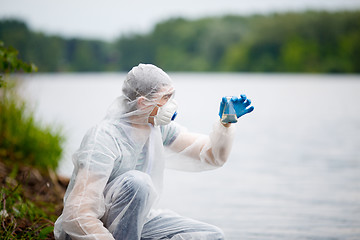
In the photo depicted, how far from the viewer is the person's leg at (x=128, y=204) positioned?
1.90m

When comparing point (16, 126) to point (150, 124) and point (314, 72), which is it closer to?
point (150, 124)

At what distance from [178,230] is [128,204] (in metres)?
0.32

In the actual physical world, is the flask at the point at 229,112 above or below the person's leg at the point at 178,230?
above

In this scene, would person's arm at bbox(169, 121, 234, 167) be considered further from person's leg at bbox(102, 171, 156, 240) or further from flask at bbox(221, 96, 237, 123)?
person's leg at bbox(102, 171, 156, 240)

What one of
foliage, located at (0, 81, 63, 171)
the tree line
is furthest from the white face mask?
the tree line

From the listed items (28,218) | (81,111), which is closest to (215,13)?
(81,111)

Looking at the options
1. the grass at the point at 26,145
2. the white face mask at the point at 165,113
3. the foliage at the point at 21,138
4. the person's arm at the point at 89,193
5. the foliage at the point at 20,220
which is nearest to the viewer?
the person's arm at the point at 89,193

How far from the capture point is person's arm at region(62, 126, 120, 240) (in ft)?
5.97

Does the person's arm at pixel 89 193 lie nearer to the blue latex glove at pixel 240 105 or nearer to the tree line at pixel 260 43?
the blue latex glove at pixel 240 105

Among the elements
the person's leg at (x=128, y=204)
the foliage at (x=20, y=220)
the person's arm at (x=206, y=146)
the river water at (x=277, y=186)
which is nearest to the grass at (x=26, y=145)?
the river water at (x=277, y=186)

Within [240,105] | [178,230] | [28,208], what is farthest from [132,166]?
[28,208]

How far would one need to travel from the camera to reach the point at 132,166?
203 centimetres

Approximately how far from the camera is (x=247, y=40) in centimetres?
3359

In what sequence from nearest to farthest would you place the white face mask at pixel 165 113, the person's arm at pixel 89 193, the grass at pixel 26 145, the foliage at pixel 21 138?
the person's arm at pixel 89 193, the white face mask at pixel 165 113, the grass at pixel 26 145, the foliage at pixel 21 138
